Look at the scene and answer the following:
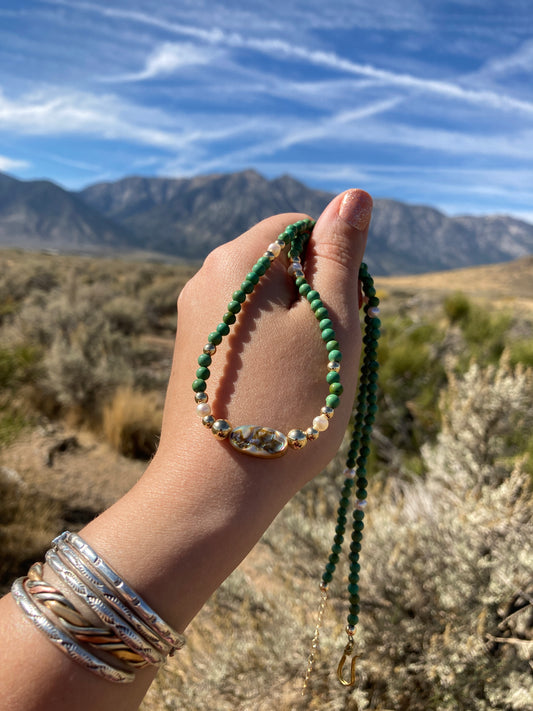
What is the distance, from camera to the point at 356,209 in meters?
1.26

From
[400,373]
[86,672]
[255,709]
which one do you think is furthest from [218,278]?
[400,373]

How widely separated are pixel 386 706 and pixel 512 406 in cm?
179

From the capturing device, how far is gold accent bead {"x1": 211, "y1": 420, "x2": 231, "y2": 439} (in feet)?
3.08

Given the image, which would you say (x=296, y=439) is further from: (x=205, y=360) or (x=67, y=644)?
(x=67, y=644)

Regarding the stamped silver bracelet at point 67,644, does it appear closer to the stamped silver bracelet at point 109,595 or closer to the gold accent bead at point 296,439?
the stamped silver bracelet at point 109,595

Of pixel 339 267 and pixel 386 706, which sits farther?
pixel 386 706

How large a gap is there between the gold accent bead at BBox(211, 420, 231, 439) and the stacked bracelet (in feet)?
0.95

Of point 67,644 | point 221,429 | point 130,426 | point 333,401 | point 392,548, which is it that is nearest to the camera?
point 67,644

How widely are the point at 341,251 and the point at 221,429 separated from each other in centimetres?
56

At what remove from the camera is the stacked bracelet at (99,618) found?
0.77 meters

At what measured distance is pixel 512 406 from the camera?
2920 mm

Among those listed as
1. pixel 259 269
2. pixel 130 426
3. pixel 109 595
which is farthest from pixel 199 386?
pixel 130 426

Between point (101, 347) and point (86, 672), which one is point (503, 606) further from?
point (101, 347)

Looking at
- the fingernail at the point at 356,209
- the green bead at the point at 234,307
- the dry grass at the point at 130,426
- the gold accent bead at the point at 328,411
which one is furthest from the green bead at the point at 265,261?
the dry grass at the point at 130,426
